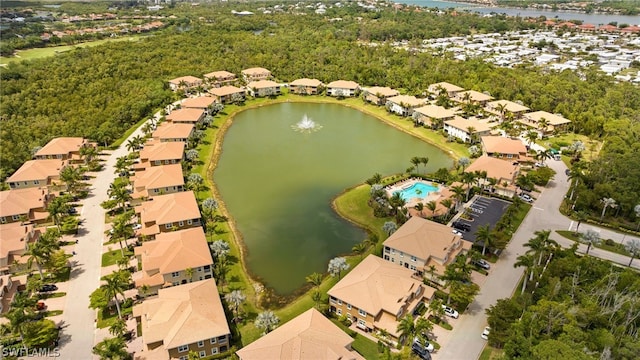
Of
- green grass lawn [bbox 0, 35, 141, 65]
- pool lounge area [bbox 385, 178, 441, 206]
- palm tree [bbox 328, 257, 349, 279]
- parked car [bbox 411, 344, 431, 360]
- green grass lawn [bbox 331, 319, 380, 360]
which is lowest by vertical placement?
green grass lawn [bbox 331, 319, 380, 360]

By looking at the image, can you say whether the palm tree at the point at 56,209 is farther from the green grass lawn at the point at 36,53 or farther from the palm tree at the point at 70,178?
the green grass lawn at the point at 36,53

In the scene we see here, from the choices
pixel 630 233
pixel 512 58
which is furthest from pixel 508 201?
pixel 512 58

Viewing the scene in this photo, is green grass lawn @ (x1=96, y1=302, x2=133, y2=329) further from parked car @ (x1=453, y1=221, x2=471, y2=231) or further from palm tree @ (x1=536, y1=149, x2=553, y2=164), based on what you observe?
palm tree @ (x1=536, y1=149, x2=553, y2=164)

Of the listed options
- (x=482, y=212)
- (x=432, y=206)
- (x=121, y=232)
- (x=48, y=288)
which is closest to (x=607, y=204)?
(x=482, y=212)

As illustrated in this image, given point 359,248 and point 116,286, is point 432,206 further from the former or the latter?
point 116,286

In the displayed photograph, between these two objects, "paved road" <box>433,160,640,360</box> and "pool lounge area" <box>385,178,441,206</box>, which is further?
"pool lounge area" <box>385,178,441,206</box>

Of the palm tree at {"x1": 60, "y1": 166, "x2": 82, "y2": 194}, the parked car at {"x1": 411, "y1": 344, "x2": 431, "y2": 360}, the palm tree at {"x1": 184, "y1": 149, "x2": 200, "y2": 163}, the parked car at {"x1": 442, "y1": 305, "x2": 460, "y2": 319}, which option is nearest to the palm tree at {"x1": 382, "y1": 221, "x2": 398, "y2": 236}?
the parked car at {"x1": 442, "y1": 305, "x2": 460, "y2": 319}
